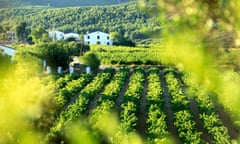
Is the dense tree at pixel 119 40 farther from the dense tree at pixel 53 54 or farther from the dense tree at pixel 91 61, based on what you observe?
the dense tree at pixel 53 54

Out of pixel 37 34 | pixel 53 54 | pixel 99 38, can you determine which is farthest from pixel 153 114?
pixel 99 38

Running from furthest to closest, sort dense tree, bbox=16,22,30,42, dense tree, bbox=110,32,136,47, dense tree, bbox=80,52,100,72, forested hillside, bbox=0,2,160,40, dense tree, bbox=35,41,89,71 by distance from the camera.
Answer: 1. forested hillside, bbox=0,2,160,40
2. dense tree, bbox=16,22,30,42
3. dense tree, bbox=110,32,136,47
4. dense tree, bbox=80,52,100,72
5. dense tree, bbox=35,41,89,71

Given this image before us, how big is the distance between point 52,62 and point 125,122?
16.0 metres

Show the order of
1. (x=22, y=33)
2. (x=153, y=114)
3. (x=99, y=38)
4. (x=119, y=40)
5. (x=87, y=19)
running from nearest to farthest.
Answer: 1. (x=153, y=114)
2. (x=119, y=40)
3. (x=22, y=33)
4. (x=99, y=38)
5. (x=87, y=19)

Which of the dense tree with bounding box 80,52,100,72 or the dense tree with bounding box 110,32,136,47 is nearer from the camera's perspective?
the dense tree with bounding box 80,52,100,72

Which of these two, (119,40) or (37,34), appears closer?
(37,34)

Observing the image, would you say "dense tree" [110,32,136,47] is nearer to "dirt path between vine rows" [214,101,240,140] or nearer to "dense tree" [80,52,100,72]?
"dense tree" [80,52,100,72]

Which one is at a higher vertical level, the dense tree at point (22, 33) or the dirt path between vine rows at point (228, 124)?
the dense tree at point (22, 33)

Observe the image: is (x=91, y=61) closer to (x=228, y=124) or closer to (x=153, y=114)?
(x=228, y=124)

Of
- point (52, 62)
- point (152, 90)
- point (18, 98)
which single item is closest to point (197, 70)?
point (18, 98)

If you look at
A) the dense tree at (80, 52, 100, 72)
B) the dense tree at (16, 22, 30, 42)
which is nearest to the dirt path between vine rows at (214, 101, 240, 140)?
the dense tree at (80, 52, 100, 72)

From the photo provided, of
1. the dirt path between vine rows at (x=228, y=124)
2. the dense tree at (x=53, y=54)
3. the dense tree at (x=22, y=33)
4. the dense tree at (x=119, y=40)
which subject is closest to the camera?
the dirt path between vine rows at (x=228, y=124)

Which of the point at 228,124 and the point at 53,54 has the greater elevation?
the point at 53,54

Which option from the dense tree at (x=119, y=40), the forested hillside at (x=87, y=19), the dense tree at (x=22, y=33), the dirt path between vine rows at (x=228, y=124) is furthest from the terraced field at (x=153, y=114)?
the forested hillside at (x=87, y=19)
